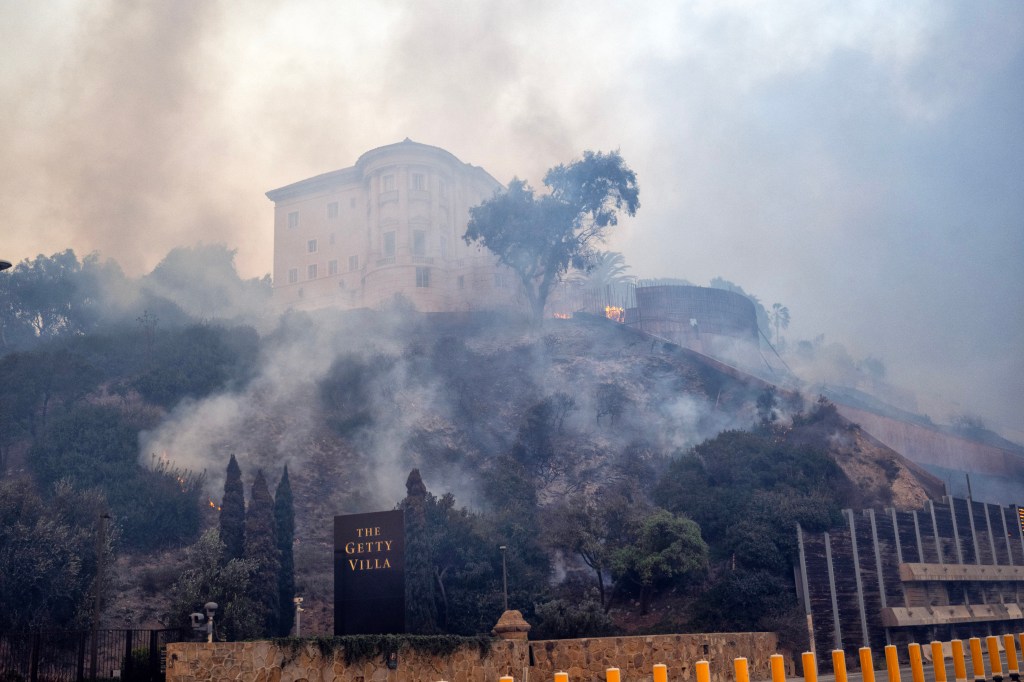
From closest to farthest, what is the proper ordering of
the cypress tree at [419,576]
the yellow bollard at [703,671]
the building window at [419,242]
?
the yellow bollard at [703,671], the cypress tree at [419,576], the building window at [419,242]

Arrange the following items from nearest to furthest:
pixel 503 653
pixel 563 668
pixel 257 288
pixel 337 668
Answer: pixel 337 668 → pixel 503 653 → pixel 563 668 → pixel 257 288

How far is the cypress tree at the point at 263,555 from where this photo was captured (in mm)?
35562

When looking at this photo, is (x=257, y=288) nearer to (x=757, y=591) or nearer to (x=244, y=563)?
(x=244, y=563)

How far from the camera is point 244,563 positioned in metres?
35.6

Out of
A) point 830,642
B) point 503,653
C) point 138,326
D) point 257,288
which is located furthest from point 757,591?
point 257,288

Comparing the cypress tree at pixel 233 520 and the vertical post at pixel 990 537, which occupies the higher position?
the cypress tree at pixel 233 520

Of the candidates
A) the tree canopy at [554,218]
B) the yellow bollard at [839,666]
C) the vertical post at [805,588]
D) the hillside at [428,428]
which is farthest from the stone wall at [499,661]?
the tree canopy at [554,218]

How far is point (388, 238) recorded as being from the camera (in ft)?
261

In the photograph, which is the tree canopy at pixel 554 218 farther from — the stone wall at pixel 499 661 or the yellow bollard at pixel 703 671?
the yellow bollard at pixel 703 671

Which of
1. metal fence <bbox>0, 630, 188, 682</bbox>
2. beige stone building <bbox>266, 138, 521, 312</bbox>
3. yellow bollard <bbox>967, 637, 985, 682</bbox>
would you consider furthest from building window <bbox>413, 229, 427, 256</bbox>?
yellow bollard <bbox>967, 637, 985, 682</bbox>

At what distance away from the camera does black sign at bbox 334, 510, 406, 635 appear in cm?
2208

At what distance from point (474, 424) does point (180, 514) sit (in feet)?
64.3

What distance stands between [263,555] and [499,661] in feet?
58.7

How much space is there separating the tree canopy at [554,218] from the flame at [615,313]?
7787 mm
